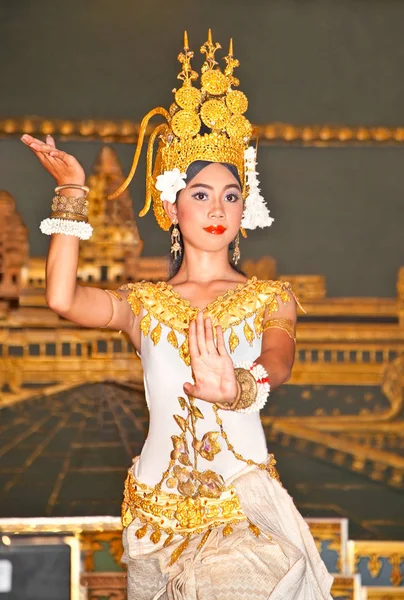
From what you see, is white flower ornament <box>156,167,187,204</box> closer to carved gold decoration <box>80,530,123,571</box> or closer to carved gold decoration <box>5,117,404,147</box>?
carved gold decoration <box>80,530,123,571</box>

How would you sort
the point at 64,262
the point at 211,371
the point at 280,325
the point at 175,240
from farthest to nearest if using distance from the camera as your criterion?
1. the point at 175,240
2. the point at 280,325
3. the point at 64,262
4. the point at 211,371

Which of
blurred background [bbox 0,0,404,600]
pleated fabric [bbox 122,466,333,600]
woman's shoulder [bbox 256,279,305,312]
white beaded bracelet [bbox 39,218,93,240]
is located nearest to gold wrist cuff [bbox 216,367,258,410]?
pleated fabric [bbox 122,466,333,600]

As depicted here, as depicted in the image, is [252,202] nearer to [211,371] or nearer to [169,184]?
[169,184]

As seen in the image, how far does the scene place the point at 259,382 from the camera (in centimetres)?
282

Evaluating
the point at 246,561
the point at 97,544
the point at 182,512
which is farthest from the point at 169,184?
the point at 97,544

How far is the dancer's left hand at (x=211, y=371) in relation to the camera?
2.69 metres

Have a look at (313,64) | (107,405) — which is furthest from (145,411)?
(313,64)

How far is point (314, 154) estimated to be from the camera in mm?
6895

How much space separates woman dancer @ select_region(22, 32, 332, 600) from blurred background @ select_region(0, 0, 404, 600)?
3412 mm

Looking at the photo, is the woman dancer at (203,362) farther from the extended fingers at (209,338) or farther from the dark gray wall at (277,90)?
the dark gray wall at (277,90)

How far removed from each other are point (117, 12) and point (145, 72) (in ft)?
1.32

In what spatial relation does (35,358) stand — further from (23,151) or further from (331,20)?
(331,20)

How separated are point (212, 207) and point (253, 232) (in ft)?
11.8

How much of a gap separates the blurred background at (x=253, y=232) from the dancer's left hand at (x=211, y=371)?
13.3 ft
